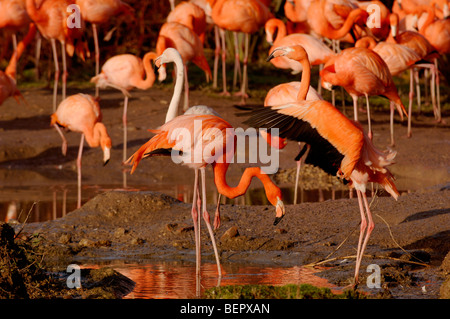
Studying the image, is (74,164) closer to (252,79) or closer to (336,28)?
(336,28)

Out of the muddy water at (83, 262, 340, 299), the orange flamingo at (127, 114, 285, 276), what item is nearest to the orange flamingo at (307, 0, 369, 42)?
the orange flamingo at (127, 114, 285, 276)

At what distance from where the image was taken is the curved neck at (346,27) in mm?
10000

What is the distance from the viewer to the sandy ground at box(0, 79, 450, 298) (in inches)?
214

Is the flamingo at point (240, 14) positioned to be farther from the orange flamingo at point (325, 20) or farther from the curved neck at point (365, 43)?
the curved neck at point (365, 43)

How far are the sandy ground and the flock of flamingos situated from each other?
27 centimetres

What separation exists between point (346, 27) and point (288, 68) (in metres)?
0.88

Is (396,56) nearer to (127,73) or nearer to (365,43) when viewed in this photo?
(365,43)

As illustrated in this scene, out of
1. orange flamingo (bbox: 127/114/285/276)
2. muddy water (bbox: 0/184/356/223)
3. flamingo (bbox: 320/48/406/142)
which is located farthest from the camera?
flamingo (bbox: 320/48/406/142)

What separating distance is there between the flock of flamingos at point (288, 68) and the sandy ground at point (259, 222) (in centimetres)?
27

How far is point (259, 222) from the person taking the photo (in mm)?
6602

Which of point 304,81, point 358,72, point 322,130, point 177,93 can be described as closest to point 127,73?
point 358,72

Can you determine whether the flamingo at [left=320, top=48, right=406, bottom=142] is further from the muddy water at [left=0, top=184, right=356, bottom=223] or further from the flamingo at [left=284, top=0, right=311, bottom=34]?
the flamingo at [left=284, top=0, right=311, bottom=34]

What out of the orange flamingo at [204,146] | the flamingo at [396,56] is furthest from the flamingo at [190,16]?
the orange flamingo at [204,146]
